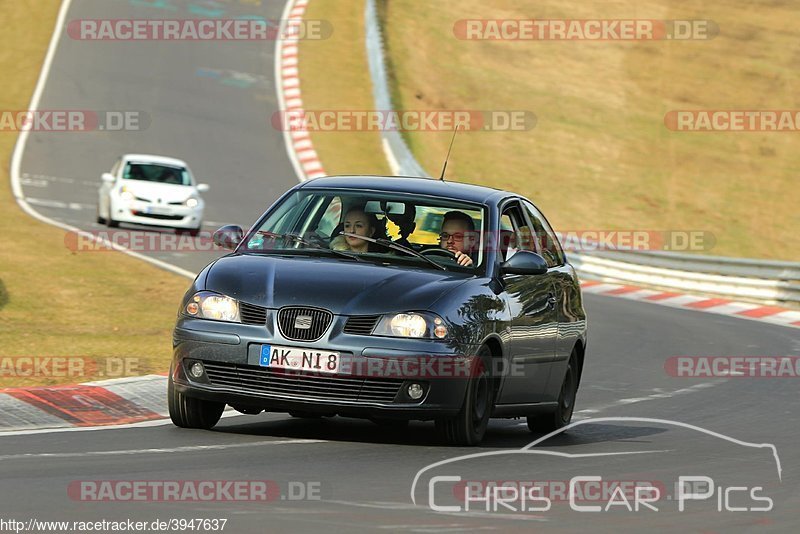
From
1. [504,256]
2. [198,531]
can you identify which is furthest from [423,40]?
[198,531]

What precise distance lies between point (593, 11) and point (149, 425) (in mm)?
41364

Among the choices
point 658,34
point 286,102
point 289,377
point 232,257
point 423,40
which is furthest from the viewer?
point 658,34

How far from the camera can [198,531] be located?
6355mm

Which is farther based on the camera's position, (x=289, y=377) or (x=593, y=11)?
(x=593, y=11)

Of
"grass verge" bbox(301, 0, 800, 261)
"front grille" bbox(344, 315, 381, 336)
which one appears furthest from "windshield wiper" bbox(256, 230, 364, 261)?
"grass verge" bbox(301, 0, 800, 261)

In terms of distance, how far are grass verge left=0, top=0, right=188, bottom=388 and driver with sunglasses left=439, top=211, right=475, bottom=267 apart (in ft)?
11.0

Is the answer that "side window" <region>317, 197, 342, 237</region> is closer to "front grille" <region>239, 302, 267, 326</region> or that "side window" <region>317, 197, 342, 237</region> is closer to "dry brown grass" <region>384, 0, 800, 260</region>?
"front grille" <region>239, 302, 267, 326</region>

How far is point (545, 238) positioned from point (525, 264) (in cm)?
136

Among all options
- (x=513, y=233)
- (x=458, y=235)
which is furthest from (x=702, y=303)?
(x=458, y=235)

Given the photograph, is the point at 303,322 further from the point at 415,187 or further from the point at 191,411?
the point at 415,187

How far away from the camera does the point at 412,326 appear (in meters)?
9.01

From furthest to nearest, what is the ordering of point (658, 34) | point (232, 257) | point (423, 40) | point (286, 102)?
1. point (658, 34)
2. point (423, 40)
3. point (286, 102)
4. point (232, 257)

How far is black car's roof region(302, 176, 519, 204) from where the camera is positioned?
1029 cm

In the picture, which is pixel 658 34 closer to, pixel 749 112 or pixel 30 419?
pixel 749 112
